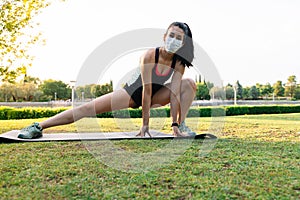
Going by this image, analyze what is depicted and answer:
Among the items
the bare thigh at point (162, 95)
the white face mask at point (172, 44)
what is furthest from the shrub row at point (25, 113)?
the white face mask at point (172, 44)

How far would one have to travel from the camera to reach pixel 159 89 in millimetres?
3520

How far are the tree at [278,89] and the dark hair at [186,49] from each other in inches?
1697

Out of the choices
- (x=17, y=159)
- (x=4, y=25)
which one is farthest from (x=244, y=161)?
(x=4, y=25)

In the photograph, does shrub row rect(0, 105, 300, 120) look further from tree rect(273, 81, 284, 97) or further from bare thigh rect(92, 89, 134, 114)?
tree rect(273, 81, 284, 97)

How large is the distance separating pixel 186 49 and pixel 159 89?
1.65ft

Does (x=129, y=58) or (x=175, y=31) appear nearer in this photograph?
(x=175, y=31)

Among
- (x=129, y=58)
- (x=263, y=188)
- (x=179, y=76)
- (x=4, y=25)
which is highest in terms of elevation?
(x=4, y=25)

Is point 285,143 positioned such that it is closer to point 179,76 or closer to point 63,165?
point 179,76

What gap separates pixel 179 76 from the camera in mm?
3443

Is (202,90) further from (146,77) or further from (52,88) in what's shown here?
(52,88)

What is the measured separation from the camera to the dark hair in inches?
128

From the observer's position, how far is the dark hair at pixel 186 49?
10.7ft

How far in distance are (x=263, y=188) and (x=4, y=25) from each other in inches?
249

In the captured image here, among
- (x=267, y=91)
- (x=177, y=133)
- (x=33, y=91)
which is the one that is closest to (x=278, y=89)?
(x=267, y=91)
